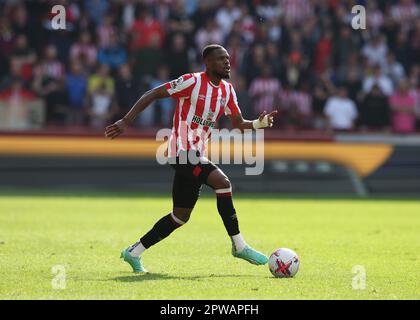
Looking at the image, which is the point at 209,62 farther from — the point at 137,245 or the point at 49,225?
the point at 49,225

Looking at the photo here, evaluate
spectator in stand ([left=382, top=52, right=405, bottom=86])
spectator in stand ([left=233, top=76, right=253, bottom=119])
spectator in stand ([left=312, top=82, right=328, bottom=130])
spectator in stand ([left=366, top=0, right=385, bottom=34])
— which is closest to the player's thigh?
spectator in stand ([left=233, top=76, right=253, bottom=119])

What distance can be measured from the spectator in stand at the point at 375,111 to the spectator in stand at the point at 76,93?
6709 millimetres

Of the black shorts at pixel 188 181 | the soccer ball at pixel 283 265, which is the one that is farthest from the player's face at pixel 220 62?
the soccer ball at pixel 283 265

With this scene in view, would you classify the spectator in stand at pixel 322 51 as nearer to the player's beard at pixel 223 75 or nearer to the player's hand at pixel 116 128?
the player's beard at pixel 223 75

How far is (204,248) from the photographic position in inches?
491

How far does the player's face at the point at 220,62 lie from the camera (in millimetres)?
10250

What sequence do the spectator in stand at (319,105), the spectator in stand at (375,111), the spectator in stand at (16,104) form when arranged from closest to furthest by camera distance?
the spectator in stand at (16,104), the spectator in stand at (375,111), the spectator in stand at (319,105)

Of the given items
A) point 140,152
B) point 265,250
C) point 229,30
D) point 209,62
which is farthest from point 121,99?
point 209,62

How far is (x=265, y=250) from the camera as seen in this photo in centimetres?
1232

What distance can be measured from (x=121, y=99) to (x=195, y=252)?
11050 millimetres

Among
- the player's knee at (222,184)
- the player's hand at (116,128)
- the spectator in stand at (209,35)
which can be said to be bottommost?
the player's knee at (222,184)

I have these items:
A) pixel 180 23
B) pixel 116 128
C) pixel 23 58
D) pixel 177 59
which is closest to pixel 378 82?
pixel 177 59

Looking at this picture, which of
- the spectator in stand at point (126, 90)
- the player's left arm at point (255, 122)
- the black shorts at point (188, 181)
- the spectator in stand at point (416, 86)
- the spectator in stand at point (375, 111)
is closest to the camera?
the black shorts at point (188, 181)
